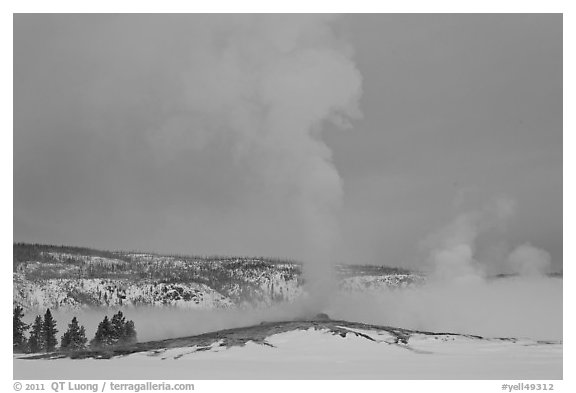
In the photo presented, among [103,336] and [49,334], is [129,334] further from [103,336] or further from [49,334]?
[49,334]

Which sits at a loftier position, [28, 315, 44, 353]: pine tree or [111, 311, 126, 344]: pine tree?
[111, 311, 126, 344]: pine tree

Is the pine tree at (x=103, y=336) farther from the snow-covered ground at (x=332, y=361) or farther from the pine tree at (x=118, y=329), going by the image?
the snow-covered ground at (x=332, y=361)

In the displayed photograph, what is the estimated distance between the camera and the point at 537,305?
11075cm

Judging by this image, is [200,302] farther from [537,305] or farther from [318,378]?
[318,378]

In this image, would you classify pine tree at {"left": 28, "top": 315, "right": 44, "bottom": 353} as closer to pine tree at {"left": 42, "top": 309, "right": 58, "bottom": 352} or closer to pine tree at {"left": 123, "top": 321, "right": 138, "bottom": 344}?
pine tree at {"left": 42, "top": 309, "right": 58, "bottom": 352}

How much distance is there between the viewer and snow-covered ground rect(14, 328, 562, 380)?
62.8 metres

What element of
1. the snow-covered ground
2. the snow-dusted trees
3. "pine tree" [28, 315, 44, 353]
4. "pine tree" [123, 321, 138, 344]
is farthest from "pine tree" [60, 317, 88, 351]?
the snow-covered ground

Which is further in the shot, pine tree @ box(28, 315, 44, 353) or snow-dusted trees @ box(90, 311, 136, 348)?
snow-dusted trees @ box(90, 311, 136, 348)

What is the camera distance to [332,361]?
70.8 meters

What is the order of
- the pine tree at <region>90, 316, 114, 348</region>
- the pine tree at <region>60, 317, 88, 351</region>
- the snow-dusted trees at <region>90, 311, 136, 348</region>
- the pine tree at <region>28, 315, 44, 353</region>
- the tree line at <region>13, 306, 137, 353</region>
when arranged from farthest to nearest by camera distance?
the pine tree at <region>60, 317, 88, 351</region>
the snow-dusted trees at <region>90, 311, 136, 348</region>
the pine tree at <region>90, 316, 114, 348</region>
the tree line at <region>13, 306, 137, 353</region>
the pine tree at <region>28, 315, 44, 353</region>

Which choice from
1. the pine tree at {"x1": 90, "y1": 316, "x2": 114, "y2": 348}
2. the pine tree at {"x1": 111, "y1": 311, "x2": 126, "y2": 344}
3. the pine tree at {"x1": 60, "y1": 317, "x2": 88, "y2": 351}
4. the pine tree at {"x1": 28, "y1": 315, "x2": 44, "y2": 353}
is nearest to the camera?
the pine tree at {"x1": 28, "y1": 315, "x2": 44, "y2": 353}

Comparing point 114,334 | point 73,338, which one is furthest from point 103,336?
point 73,338
